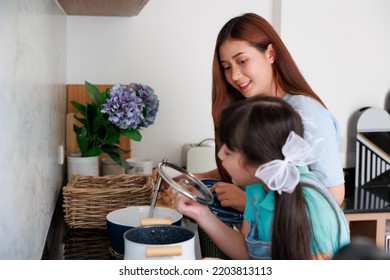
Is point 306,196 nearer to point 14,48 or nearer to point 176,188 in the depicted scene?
point 176,188

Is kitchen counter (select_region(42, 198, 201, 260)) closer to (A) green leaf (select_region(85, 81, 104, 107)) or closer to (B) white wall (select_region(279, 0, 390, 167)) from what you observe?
(A) green leaf (select_region(85, 81, 104, 107))

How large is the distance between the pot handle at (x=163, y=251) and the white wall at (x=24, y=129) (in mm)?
220

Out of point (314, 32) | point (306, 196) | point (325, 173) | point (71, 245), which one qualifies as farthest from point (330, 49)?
point (306, 196)

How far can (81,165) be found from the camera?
1.86 meters

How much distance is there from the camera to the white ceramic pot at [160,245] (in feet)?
2.39

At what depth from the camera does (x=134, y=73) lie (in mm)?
2322

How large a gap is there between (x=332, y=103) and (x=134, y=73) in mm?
980

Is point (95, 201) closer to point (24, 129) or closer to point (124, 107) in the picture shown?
point (124, 107)

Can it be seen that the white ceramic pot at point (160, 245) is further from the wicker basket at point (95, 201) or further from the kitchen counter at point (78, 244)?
the wicker basket at point (95, 201)

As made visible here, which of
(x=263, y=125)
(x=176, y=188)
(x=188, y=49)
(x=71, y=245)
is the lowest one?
(x=71, y=245)

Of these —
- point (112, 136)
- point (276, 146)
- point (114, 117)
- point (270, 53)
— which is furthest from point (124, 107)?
point (276, 146)

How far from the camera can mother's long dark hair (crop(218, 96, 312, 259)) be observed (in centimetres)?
77

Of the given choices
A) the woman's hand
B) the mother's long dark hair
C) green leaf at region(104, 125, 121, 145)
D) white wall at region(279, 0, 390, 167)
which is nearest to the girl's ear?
the woman's hand
